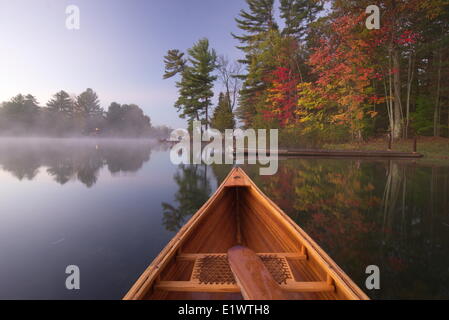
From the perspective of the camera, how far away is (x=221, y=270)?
1.73 metres

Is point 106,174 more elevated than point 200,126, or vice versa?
point 200,126

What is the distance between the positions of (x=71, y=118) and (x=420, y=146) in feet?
222

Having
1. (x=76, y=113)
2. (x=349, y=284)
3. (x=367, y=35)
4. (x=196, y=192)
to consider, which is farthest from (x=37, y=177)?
(x=76, y=113)

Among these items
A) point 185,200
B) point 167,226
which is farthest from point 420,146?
point 167,226

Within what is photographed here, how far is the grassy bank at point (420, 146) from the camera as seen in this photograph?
1114 cm

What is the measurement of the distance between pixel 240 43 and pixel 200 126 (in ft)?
36.4

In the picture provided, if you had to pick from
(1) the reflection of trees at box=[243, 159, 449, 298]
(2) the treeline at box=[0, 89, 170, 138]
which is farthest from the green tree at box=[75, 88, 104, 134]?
(1) the reflection of trees at box=[243, 159, 449, 298]

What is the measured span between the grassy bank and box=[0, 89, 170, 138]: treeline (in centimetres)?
4864

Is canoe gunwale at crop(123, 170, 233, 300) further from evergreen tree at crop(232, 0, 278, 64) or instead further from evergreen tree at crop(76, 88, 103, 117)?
evergreen tree at crop(76, 88, 103, 117)

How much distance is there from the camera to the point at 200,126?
91.9 ft

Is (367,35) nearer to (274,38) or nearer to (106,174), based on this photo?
(274,38)

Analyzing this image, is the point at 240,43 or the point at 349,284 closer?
the point at 349,284

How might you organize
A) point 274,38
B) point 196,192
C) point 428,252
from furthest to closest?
point 274,38 < point 196,192 < point 428,252

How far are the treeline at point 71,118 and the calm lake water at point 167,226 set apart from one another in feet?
170
